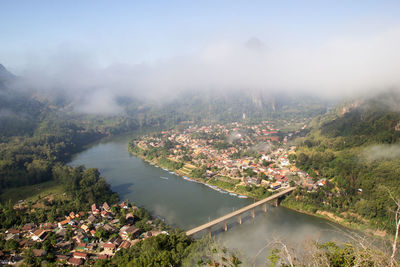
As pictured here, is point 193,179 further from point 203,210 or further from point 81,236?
point 81,236

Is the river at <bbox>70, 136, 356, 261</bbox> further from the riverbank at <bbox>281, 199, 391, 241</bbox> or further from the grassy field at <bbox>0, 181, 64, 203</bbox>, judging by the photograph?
the grassy field at <bbox>0, 181, 64, 203</bbox>

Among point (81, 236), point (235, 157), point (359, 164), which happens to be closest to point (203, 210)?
point (81, 236)

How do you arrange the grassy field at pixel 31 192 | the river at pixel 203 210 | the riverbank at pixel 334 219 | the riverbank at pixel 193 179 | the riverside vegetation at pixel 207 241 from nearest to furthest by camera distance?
the riverside vegetation at pixel 207 241 < the river at pixel 203 210 < the riverbank at pixel 334 219 < the grassy field at pixel 31 192 < the riverbank at pixel 193 179

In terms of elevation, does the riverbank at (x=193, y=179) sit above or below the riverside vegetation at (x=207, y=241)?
below

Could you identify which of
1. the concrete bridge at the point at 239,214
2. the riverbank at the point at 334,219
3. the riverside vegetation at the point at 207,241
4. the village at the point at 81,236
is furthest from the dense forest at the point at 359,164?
the village at the point at 81,236

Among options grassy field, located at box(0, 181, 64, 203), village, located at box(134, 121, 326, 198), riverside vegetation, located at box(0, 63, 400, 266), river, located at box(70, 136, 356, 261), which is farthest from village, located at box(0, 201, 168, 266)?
village, located at box(134, 121, 326, 198)

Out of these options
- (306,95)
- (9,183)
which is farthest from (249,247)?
(306,95)

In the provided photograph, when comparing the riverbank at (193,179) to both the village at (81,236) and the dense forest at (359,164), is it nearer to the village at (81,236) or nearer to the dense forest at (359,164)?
the dense forest at (359,164)
